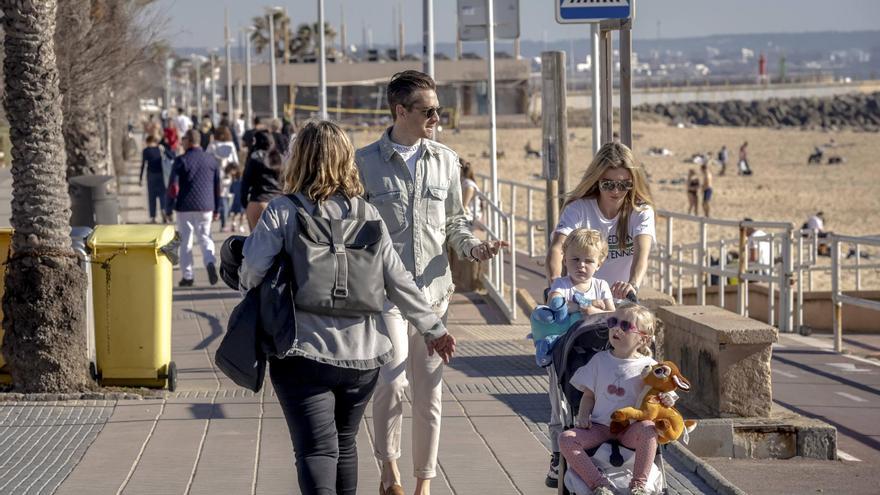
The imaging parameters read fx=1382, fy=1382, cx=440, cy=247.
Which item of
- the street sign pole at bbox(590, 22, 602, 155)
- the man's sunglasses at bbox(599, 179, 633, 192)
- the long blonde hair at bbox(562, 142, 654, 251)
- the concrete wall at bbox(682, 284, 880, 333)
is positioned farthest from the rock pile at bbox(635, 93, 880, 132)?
the man's sunglasses at bbox(599, 179, 633, 192)

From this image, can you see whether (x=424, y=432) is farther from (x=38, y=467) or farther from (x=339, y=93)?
(x=339, y=93)

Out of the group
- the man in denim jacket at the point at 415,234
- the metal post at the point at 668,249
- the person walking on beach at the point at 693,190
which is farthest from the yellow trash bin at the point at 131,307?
the person walking on beach at the point at 693,190

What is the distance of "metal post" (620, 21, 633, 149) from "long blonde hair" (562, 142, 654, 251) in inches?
76.5

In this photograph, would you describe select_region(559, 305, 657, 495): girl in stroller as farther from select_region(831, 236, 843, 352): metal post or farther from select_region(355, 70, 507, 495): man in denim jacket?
select_region(831, 236, 843, 352): metal post

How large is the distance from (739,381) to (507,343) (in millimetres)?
3838

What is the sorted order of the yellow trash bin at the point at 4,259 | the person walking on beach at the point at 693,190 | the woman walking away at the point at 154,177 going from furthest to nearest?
the person walking on beach at the point at 693,190, the woman walking away at the point at 154,177, the yellow trash bin at the point at 4,259

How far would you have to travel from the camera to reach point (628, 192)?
623 centimetres

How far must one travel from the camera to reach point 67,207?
900cm

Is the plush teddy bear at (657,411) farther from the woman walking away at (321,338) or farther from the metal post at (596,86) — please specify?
the metal post at (596,86)

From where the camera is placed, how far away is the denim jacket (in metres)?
5.62

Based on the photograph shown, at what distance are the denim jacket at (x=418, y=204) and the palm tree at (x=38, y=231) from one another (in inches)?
144

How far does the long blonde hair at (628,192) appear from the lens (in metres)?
6.15

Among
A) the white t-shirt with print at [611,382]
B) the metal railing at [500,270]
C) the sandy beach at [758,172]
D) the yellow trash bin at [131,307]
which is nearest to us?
the white t-shirt with print at [611,382]

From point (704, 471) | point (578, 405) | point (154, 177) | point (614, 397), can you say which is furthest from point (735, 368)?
point (154, 177)
